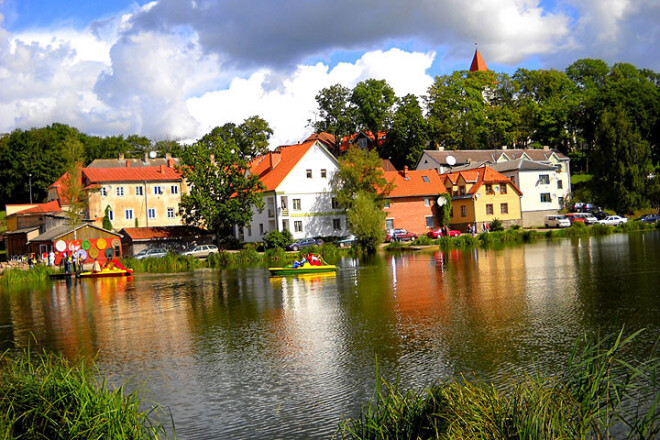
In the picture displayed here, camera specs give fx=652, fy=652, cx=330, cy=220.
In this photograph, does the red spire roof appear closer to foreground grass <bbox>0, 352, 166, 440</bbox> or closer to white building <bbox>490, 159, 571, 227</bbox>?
white building <bbox>490, 159, 571, 227</bbox>

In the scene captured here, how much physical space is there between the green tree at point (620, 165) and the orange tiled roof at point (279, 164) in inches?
1398

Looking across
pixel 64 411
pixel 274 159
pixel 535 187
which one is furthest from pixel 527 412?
pixel 535 187

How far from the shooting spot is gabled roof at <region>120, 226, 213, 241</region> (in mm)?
69625

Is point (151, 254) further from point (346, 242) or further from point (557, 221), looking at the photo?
point (557, 221)

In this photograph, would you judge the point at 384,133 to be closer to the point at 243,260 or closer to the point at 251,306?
the point at 243,260

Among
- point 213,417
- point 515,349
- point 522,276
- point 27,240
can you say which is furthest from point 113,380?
point 27,240

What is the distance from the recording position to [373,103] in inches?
3824

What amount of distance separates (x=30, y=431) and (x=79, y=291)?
108ft

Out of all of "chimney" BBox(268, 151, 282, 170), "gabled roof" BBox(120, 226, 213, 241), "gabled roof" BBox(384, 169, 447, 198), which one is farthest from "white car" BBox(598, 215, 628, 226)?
"gabled roof" BBox(120, 226, 213, 241)

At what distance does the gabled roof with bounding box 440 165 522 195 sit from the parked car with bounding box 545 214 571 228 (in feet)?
18.2

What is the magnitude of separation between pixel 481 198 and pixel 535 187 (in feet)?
32.3

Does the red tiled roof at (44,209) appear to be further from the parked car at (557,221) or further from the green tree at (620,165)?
the green tree at (620,165)

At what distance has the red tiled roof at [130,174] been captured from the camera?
271 ft

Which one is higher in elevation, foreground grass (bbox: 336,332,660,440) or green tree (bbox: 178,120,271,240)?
green tree (bbox: 178,120,271,240)
